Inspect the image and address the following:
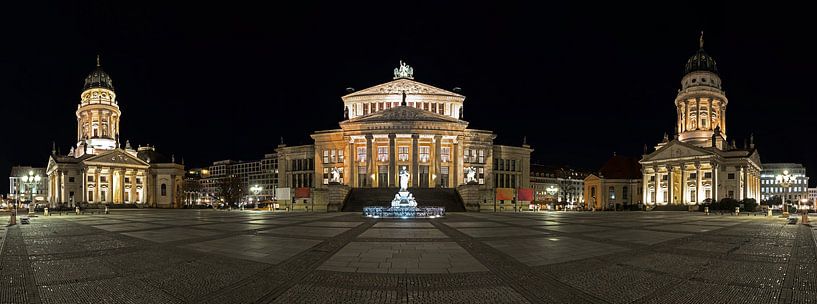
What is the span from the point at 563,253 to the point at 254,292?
10.2 meters

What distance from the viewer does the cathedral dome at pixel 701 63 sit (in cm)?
9150

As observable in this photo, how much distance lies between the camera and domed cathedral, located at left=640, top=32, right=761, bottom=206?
3177 inches

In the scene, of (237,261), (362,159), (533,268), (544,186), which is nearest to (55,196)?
(362,159)

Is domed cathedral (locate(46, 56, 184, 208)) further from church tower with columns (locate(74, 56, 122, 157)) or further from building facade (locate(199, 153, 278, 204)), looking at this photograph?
building facade (locate(199, 153, 278, 204))

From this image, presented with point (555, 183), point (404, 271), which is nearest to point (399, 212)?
point (404, 271)

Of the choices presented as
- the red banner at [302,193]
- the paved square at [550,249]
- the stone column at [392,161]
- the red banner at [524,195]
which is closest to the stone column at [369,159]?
the stone column at [392,161]

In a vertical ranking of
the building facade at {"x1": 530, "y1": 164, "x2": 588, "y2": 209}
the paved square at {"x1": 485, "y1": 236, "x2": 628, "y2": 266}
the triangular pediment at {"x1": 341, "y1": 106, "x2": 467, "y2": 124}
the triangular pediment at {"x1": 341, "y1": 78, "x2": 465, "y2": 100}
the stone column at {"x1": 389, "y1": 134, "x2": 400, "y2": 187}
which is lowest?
the building facade at {"x1": 530, "y1": 164, "x2": 588, "y2": 209}

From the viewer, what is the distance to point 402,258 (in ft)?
48.0

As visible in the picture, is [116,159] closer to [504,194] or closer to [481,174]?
[481,174]

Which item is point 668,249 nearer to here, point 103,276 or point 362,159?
point 103,276

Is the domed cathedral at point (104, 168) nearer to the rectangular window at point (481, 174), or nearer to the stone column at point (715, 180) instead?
the rectangular window at point (481, 174)

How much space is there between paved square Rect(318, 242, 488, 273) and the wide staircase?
41529 mm

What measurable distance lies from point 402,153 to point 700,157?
50.4 metres

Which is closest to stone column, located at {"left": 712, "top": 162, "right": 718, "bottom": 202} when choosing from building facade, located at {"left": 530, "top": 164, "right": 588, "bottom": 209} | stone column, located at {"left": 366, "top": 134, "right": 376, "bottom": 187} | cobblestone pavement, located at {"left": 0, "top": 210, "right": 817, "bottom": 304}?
stone column, located at {"left": 366, "top": 134, "right": 376, "bottom": 187}
